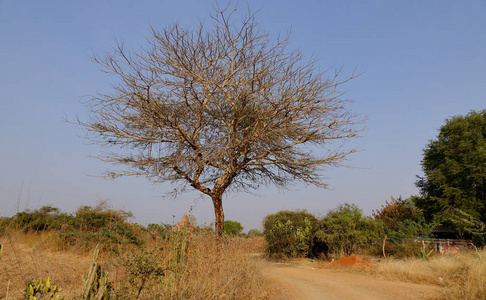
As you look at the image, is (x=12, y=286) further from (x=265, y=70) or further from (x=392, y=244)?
(x=392, y=244)

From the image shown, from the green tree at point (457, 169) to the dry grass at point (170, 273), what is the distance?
799 inches

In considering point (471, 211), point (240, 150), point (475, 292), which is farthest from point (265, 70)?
point (471, 211)

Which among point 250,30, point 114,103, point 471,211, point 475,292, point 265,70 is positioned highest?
point 250,30

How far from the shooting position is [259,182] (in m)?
12.5

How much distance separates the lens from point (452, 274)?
8953 millimetres

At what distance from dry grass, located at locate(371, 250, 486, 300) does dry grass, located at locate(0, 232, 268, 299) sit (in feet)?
14.2

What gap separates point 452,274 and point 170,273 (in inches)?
305

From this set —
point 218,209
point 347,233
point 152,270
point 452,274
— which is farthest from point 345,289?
point 347,233

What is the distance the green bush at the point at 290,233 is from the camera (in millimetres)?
18047

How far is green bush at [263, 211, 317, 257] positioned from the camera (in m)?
18.0

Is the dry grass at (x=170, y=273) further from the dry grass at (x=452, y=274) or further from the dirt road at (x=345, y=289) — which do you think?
the dry grass at (x=452, y=274)

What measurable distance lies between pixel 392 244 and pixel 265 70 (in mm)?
13137

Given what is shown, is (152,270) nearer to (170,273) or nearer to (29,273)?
(170,273)

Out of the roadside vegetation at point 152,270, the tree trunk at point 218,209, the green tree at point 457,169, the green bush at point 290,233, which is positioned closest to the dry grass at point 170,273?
the roadside vegetation at point 152,270
